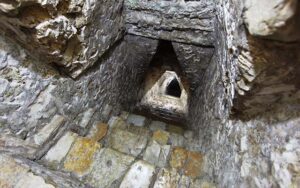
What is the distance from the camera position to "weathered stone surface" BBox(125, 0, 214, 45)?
1.98 meters

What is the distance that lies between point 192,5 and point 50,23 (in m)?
1.26

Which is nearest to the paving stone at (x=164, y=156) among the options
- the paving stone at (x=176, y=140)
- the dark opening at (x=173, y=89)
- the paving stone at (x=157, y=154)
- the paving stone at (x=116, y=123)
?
the paving stone at (x=157, y=154)

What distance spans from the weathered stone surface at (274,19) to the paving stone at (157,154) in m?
1.42

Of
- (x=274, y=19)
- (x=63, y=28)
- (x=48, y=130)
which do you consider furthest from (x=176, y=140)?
(x=274, y=19)

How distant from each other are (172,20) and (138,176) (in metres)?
1.47

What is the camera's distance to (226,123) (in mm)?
1474

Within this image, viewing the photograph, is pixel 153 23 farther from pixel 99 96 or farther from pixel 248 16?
pixel 248 16

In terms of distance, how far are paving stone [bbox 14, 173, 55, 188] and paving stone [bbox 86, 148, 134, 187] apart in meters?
0.40

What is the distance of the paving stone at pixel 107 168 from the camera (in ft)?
4.63

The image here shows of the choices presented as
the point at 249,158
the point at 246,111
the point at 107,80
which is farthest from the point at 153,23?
the point at 249,158

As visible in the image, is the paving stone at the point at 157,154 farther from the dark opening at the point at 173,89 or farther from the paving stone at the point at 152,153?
the dark opening at the point at 173,89

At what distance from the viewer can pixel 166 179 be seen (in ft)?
4.68

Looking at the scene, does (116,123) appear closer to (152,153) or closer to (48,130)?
(152,153)

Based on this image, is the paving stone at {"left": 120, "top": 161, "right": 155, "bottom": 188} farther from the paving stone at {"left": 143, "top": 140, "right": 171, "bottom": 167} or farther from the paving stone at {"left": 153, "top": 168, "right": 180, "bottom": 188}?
the paving stone at {"left": 143, "top": 140, "right": 171, "bottom": 167}
